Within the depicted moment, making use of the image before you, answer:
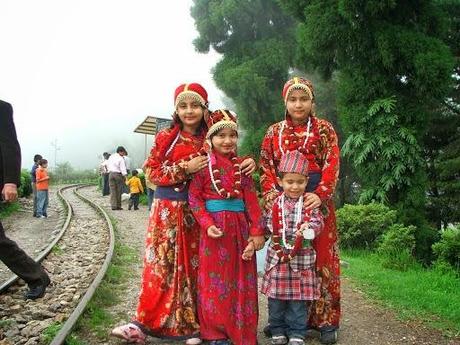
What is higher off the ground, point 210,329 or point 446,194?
point 446,194

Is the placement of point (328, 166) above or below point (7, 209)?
above

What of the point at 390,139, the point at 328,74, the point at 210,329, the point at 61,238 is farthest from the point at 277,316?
the point at 328,74

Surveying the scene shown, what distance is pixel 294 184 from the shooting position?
3.62 metres

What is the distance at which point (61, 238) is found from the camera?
1012 centimetres

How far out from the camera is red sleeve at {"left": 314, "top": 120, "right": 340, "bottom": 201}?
3.65 metres

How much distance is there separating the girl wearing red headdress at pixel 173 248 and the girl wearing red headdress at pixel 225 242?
0.41 ft

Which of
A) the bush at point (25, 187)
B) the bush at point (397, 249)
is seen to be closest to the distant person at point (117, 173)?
the bush at point (25, 187)

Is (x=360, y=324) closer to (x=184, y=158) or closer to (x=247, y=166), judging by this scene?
(x=247, y=166)

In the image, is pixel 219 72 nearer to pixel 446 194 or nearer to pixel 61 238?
pixel 446 194

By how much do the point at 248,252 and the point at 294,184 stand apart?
589 mm

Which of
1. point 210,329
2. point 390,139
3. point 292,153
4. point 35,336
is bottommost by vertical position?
point 35,336

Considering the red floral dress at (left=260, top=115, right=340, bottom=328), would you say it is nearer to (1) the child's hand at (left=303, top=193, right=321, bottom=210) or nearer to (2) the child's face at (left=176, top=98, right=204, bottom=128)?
(1) the child's hand at (left=303, top=193, right=321, bottom=210)

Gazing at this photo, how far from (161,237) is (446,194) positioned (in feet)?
46.0

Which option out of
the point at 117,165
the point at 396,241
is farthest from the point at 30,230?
the point at 396,241
